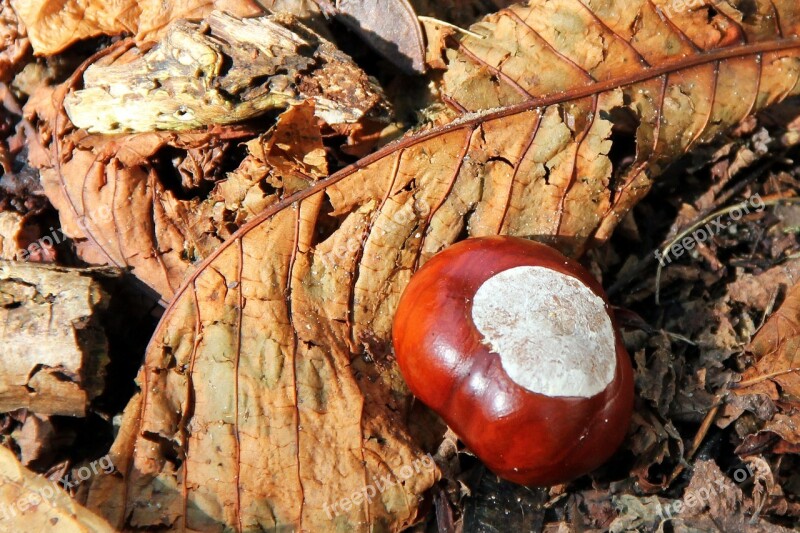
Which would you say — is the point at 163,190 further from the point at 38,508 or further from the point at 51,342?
the point at 38,508

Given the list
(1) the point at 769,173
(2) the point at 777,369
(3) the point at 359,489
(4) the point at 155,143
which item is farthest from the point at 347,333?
(1) the point at 769,173

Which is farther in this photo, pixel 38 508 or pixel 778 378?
pixel 778 378

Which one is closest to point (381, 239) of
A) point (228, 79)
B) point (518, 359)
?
point (518, 359)

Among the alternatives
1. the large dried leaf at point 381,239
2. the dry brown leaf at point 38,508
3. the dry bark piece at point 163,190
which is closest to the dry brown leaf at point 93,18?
the dry bark piece at point 163,190

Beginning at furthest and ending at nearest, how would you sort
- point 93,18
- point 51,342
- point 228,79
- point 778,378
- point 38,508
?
point 93,18 → point 778,378 → point 228,79 → point 51,342 → point 38,508

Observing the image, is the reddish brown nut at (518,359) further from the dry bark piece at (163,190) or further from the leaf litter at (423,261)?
the dry bark piece at (163,190)

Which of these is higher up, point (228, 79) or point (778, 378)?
point (228, 79)

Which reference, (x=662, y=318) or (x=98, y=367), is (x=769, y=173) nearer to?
(x=662, y=318)
